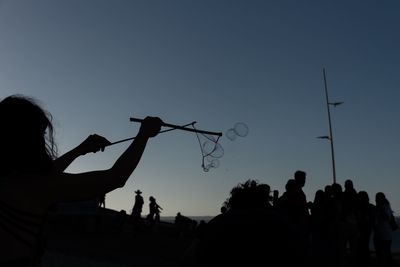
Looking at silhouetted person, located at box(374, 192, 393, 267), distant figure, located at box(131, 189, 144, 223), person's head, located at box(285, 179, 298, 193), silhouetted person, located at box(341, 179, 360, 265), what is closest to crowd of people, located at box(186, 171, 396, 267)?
person's head, located at box(285, 179, 298, 193)

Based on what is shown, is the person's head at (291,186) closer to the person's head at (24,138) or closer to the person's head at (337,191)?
the person's head at (337,191)

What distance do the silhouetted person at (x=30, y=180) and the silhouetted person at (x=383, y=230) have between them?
29.9ft

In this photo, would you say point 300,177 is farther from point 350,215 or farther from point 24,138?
point 24,138

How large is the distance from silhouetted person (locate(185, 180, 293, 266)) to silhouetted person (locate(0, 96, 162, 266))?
25.1 inches

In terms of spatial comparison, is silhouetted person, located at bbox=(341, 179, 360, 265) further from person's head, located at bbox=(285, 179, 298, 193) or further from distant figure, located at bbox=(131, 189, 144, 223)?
distant figure, located at bbox=(131, 189, 144, 223)

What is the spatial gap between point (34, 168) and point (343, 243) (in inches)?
320

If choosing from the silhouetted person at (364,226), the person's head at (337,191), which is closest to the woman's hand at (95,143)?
the person's head at (337,191)

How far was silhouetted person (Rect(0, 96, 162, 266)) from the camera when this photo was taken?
80.4 inches

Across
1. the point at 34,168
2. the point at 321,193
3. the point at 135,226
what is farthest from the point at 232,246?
the point at 135,226

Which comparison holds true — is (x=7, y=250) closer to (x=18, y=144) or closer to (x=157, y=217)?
(x=18, y=144)

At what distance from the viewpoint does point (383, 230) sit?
34.1ft

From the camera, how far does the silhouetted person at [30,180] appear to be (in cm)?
204

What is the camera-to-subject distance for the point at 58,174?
216cm

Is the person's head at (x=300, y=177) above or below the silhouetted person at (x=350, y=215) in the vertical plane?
above
